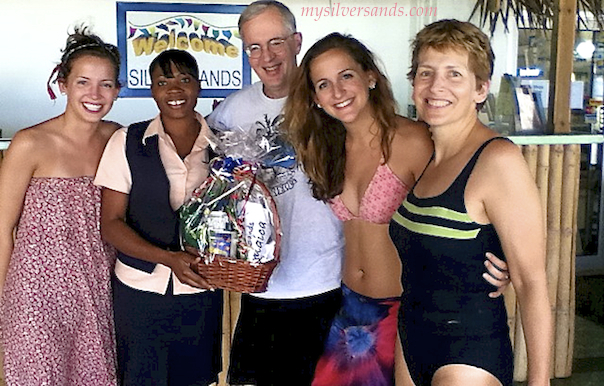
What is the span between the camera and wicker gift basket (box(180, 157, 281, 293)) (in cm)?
210

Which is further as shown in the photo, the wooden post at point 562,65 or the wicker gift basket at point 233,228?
the wooden post at point 562,65

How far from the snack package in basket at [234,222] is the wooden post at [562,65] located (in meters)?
2.13

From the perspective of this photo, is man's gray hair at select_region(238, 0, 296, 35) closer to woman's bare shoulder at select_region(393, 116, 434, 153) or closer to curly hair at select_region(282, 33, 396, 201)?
curly hair at select_region(282, 33, 396, 201)

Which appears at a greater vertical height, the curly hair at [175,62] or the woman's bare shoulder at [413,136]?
the curly hair at [175,62]

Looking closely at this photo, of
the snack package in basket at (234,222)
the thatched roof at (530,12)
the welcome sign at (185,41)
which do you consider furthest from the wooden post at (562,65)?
the welcome sign at (185,41)

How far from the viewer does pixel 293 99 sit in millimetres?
2264

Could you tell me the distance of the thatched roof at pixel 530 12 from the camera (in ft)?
17.0

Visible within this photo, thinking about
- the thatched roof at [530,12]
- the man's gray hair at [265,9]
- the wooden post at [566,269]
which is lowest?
the wooden post at [566,269]

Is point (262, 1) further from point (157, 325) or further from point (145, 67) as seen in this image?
point (145, 67)

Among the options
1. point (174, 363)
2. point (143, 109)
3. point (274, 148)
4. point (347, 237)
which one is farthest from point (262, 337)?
point (143, 109)

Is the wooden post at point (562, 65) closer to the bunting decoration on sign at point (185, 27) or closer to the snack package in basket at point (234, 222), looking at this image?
the snack package in basket at point (234, 222)

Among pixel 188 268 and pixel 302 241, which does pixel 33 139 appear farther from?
pixel 302 241

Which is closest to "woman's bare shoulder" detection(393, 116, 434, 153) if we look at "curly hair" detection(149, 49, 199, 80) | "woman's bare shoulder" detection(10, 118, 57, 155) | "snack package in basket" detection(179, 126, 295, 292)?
"snack package in basket" detection(179, 126, 295, 292)

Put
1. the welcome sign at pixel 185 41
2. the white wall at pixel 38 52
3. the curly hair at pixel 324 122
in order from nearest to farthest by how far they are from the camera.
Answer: the curly hair at pixel 324 122
the white wall at pixel 38 52
the welcome sign at pixel 185 41
